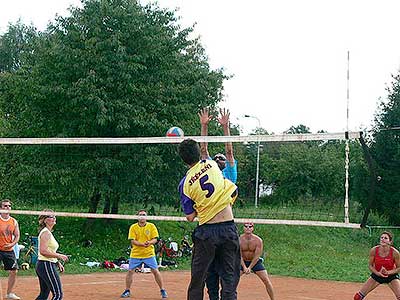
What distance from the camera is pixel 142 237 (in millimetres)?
14242

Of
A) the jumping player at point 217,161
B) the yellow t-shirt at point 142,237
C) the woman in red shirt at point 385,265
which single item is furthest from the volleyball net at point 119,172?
the jumping player at point 217,161

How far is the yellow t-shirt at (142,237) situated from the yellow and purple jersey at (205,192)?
7.57m

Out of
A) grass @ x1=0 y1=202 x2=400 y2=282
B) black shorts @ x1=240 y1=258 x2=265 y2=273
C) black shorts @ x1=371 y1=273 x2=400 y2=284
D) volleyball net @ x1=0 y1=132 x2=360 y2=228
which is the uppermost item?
volleyball net @ x1=0 y1=132 x2=360 y2=228

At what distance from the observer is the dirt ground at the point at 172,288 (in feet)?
A: 48.6

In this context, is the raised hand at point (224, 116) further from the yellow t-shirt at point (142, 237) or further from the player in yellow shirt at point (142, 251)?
the yellow t-shirt at point (142, 237)

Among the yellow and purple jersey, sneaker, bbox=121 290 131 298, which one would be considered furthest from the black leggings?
sneaker, bbox=121 290 131 298

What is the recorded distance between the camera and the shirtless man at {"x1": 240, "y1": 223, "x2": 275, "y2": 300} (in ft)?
41.3

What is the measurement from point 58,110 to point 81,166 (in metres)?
2.60

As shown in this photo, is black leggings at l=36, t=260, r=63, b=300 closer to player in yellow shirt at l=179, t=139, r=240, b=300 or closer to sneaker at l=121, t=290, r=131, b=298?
player in yellow shirt at l=179, t=139, r=240, b=300

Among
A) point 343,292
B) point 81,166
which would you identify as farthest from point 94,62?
point 343,292

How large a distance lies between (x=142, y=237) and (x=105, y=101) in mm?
8753

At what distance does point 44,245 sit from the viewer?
A: 385 inches

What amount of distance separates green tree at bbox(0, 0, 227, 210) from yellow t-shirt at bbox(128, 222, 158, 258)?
20.7 feet

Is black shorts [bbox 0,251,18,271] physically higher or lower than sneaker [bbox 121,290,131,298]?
higher
